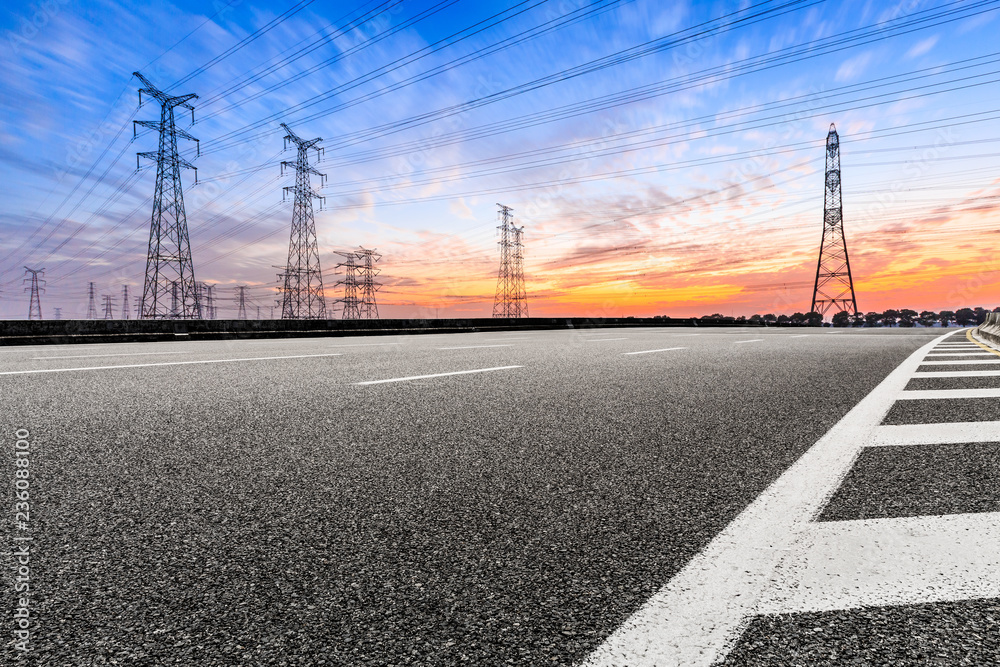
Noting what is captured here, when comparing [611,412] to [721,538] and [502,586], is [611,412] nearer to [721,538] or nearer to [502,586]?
[721,538]

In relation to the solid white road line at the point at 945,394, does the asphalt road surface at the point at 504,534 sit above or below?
above

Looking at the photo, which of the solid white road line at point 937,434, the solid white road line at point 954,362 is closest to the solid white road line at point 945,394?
the solid white road line at point 937,434

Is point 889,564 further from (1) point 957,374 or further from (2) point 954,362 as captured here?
(2) point 954,362

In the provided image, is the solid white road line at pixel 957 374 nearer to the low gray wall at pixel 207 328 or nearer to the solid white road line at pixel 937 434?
the solid white road line at pixel 937 434

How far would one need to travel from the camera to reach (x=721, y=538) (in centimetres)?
212

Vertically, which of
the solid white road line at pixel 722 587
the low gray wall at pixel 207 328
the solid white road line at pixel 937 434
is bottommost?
the solid white road line at pixel 937 434

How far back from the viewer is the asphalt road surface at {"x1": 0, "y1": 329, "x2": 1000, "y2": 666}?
1498 mm

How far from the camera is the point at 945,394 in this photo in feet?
18.9

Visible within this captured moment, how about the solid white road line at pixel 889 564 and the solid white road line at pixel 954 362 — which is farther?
the solid white road line at pixel 954 362

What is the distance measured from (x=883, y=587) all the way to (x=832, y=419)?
301 centimetres

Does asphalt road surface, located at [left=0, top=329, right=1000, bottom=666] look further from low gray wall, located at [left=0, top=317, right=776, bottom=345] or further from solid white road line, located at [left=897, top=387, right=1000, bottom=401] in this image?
low gray wall, located at [left=0, top=317, right=776, bottom=345]

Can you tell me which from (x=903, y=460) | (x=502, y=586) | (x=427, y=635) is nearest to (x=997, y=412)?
(x=903, y=460)

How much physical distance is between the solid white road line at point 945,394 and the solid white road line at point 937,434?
52.6 inches

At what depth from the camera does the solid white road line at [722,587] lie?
1433 millimetres
